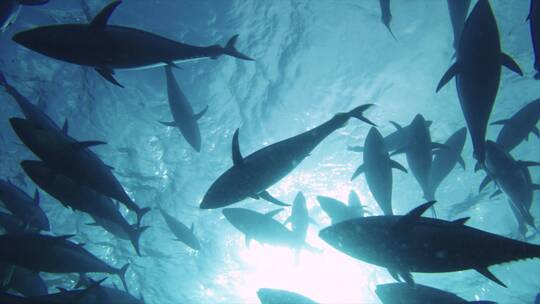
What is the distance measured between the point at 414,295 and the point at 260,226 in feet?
8.73

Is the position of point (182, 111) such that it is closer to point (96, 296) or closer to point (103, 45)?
point (103, 45)

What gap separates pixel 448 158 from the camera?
5.65 m

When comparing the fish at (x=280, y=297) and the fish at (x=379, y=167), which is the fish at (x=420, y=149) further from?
the fish at (x=280, y=297)

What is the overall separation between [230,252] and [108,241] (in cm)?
757

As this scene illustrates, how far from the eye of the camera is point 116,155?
48.8 feet

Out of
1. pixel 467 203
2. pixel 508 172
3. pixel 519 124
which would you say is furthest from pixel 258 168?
pixel 467 203

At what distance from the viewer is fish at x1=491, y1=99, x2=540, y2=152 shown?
4945 mm

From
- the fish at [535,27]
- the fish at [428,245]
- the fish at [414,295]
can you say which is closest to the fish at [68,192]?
the fish at [428,245]

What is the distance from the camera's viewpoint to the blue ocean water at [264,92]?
10508mm

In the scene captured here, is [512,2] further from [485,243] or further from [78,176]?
[78,176]

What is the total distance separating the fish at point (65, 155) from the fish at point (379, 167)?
3.20 m

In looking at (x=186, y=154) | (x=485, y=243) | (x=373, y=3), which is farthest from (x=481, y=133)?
(x=186, y=154)

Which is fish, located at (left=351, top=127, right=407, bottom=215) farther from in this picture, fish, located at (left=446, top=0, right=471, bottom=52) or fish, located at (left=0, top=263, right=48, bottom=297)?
fish, located at (left=0, top=263, right=48, bottom=297)

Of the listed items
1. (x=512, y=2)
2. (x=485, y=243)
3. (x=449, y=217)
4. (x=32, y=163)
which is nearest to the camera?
(x=485, y=243)
